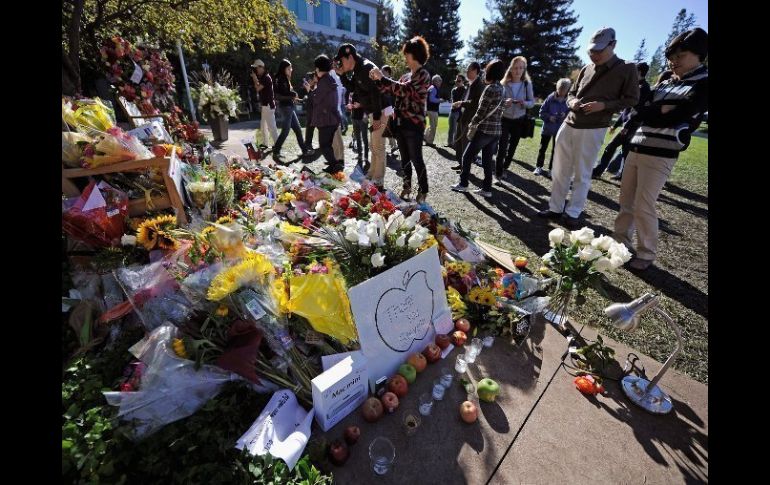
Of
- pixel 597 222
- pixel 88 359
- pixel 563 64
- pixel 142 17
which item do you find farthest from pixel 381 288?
pixel 563 64

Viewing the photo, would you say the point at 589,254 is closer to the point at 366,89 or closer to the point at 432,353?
the point at 432,353

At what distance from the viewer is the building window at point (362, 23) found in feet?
95.8

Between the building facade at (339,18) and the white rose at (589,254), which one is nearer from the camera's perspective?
the white rose at (589,254)

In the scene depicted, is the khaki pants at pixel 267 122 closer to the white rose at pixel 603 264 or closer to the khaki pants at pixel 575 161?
the khaki pants at pixel 575 161

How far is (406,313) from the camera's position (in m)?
1.91

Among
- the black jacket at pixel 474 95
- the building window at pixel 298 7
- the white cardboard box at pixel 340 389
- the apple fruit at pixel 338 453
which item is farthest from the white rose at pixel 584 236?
the building window at pixel 298 7

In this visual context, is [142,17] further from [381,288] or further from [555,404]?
[555,404]

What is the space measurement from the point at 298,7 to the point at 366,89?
25658 millimetres

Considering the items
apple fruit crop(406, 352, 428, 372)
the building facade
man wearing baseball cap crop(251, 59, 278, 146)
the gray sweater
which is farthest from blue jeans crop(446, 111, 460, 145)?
the building facade

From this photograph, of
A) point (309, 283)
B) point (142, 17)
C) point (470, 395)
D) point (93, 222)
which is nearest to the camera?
point (309, 283)

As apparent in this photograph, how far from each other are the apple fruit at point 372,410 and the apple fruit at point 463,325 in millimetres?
808

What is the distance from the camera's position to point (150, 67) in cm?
608

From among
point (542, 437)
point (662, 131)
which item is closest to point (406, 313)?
point (542, 437)

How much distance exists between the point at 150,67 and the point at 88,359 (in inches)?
251
